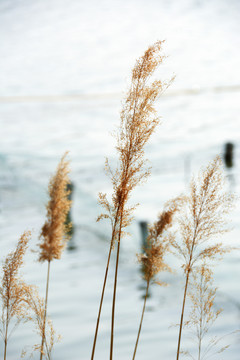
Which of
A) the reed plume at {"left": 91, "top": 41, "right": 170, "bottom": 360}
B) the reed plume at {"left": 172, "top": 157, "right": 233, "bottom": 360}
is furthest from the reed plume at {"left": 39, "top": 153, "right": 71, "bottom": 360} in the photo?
the reed plume at {"left": 172, "top": 157, "right": 233, "bottom": 360}

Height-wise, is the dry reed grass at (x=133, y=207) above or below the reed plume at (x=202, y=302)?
above

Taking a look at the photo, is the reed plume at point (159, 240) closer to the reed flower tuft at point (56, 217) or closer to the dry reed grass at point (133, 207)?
the dry reed grass at point (133, 207)

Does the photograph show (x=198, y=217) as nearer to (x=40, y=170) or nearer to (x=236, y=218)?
(x=236, y=218)

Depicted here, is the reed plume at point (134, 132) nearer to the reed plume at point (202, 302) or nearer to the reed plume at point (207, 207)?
the reed plume at point (207, 207)

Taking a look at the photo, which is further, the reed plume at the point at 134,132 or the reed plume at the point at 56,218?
the reed plume at the point at 56,218

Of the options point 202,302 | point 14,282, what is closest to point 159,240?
point 202,302

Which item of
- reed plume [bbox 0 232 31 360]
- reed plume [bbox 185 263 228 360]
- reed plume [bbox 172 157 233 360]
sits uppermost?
reed plume [bbox 172 157 233 360]

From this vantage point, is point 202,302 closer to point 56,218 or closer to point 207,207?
point 207,207

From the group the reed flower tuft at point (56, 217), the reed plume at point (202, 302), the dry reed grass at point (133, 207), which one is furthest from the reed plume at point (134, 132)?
the reed plume at point (202, 302)

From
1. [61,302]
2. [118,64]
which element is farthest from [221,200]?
[118,64]

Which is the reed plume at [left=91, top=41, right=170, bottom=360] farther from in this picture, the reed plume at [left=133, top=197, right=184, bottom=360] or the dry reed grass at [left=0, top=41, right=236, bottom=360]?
the reed plume at [left=133, top=197, right=184, bottom=360]

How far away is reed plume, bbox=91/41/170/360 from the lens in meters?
1.16

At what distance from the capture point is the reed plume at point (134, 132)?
1.16 m

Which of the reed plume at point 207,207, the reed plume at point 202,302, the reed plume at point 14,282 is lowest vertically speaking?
the reed plume at point 202,302
